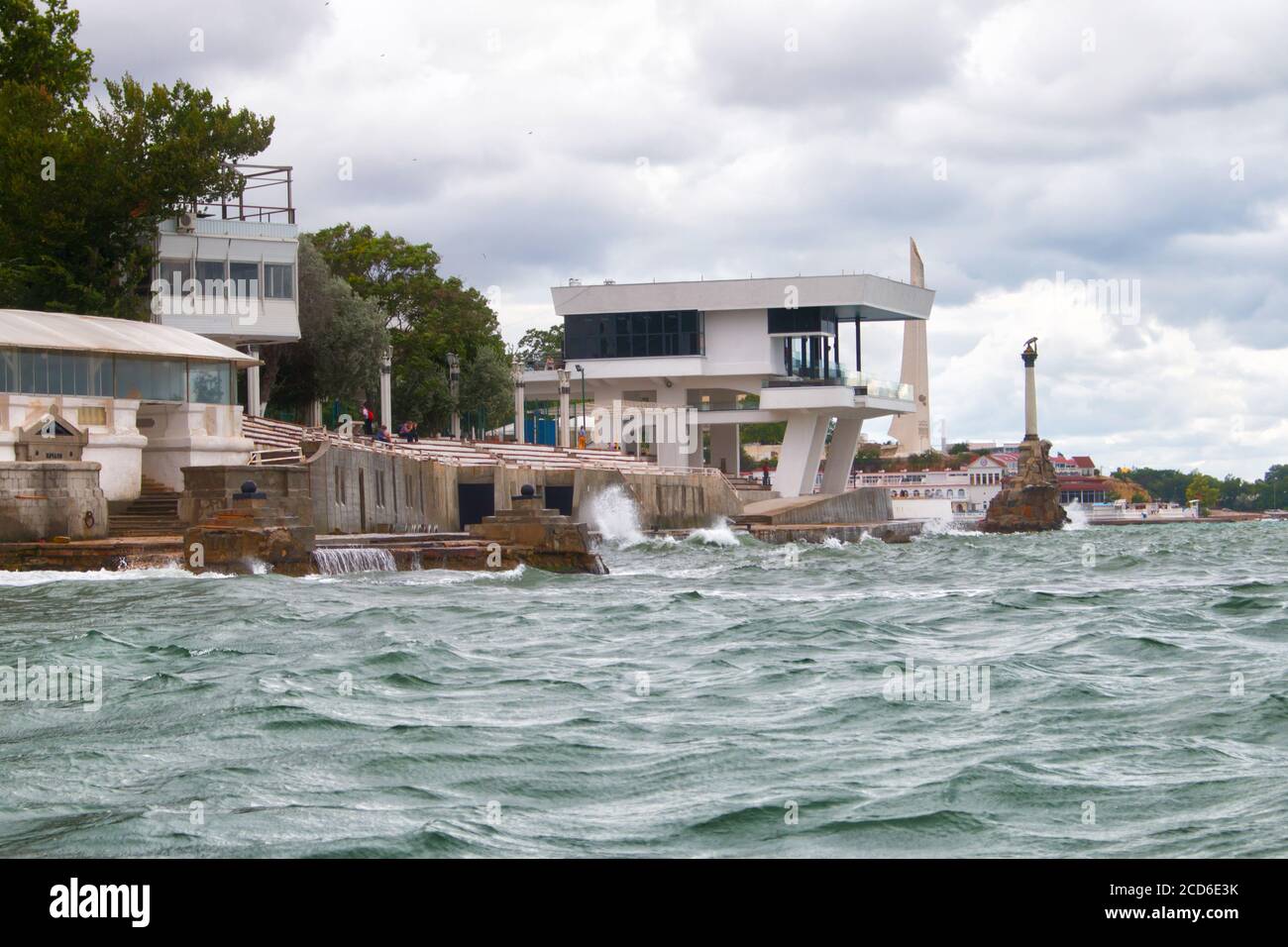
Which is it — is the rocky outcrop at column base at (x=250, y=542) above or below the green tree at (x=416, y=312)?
below

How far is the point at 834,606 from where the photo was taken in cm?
2506

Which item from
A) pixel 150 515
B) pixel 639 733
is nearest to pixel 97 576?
pixel 150 515

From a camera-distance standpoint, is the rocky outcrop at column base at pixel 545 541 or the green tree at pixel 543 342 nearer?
the rocky outcrop at column base at pixel 545 541

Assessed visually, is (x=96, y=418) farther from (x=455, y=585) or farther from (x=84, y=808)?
(x=84, y=808)

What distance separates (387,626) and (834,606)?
7.91m

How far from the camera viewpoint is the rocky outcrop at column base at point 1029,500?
332 ft

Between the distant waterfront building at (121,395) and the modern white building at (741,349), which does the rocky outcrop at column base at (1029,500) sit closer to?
the modern white building at (741,349)

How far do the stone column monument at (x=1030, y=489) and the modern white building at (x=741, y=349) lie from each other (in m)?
17.9

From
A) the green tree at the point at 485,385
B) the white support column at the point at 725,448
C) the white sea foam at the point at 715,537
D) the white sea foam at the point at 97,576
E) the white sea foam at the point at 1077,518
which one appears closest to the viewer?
the white sea foam at the point at 97,576

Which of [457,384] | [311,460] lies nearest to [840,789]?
[311,460]

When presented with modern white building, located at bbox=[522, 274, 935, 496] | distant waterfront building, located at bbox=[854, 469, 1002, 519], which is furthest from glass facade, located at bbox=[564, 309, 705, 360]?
distant waterfront building, located at bbox=[854, 469, 1002, 519]

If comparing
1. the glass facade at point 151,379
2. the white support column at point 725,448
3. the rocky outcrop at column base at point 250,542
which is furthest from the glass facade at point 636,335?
the rocky outcrop at column base at point 250,542

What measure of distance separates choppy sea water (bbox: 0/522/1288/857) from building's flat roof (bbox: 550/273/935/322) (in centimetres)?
6005

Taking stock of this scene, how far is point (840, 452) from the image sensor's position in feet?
298
